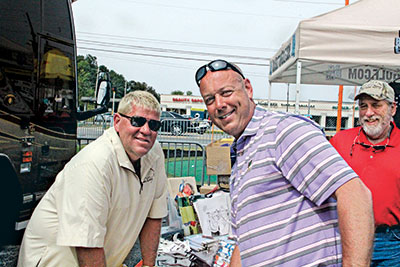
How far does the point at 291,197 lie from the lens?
1.26 m

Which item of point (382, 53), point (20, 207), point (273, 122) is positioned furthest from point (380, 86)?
point (20, 207)

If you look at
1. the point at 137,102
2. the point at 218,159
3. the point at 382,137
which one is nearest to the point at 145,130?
the point at 137,102

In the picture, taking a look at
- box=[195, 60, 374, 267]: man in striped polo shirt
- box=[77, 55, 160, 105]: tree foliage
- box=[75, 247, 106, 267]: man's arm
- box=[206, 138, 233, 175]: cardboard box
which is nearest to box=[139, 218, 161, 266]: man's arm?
box=[75, 247, 106, 267]: man's arm

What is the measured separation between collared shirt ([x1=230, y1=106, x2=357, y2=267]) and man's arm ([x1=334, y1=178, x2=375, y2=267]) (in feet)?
0.16

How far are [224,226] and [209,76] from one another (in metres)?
2.84

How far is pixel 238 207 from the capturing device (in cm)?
138

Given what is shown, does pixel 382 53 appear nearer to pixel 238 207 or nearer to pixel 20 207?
pixel 238 207

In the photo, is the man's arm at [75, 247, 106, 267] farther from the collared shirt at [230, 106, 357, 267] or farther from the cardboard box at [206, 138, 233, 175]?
the cardboard box at [206, 138, 233, 175]

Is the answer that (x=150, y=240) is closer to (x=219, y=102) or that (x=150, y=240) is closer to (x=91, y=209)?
(x=91, y=209)

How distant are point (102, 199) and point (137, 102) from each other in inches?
26.7

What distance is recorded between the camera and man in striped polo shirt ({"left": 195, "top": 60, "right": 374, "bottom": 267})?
44.5 inches

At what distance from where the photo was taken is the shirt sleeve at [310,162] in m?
1.16

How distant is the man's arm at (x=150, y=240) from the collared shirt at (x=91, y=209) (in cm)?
24

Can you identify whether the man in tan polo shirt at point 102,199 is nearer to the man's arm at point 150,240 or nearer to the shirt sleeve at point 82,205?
the shirt sleeve at point 82,205
